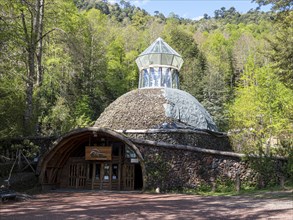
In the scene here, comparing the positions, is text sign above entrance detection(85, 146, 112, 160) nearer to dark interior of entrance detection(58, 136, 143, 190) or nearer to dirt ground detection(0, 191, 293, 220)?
dark interior of entrance detection(58, 136, 143, 190)

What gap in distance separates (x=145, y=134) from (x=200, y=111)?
15.5ft

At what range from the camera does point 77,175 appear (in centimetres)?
1689

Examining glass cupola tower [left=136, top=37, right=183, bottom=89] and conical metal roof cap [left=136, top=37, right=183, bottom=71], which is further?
conical metal roof cap [left=136, top=37, right=183, bottom=71]

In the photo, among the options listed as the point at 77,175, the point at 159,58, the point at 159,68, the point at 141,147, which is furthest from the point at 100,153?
the point at 159,58

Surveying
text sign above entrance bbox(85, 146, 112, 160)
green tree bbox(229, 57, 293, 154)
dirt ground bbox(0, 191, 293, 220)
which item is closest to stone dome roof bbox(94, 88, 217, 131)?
green tree bbox(229, 57, 293, 154)

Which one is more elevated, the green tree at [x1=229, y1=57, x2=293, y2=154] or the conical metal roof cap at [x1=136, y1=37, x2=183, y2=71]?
the conical metal roof cap at [x1=136, y1=37, x2=183, y2=71]

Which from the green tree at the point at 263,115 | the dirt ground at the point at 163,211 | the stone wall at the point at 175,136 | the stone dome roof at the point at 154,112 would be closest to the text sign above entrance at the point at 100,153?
the stone wall at the point at 175,136

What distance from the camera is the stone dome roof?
1862 cm

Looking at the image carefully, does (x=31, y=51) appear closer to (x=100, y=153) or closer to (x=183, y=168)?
(x=100, y=153)

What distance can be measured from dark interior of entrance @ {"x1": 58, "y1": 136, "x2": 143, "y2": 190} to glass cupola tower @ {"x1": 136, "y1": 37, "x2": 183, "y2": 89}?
770 centimetres

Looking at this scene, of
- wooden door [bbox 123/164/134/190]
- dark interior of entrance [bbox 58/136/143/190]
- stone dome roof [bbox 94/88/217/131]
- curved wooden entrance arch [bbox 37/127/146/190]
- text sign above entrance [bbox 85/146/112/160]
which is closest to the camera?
curved wooden entrance arch [bbox 37/127/146/190]

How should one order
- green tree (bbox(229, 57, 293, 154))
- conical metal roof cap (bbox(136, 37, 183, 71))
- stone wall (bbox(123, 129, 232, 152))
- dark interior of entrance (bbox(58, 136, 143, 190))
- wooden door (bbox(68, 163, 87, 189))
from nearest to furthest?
1. dark interior of entrance (bbox(58, 136, 143, 190))
2. wooden door (bbox(68, 163, 87, 189))
3. stone wall (bbox(123, 129, 232, 152))
4. green tree (bbox(229, 57, 293, 154))
5. conical metal roof cap (bbox(136, 37, 183, 71))

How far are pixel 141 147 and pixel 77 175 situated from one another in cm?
429

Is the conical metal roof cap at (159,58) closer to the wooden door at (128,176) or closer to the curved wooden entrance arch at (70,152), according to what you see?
the curved wooden entrance arch at (70,152)
